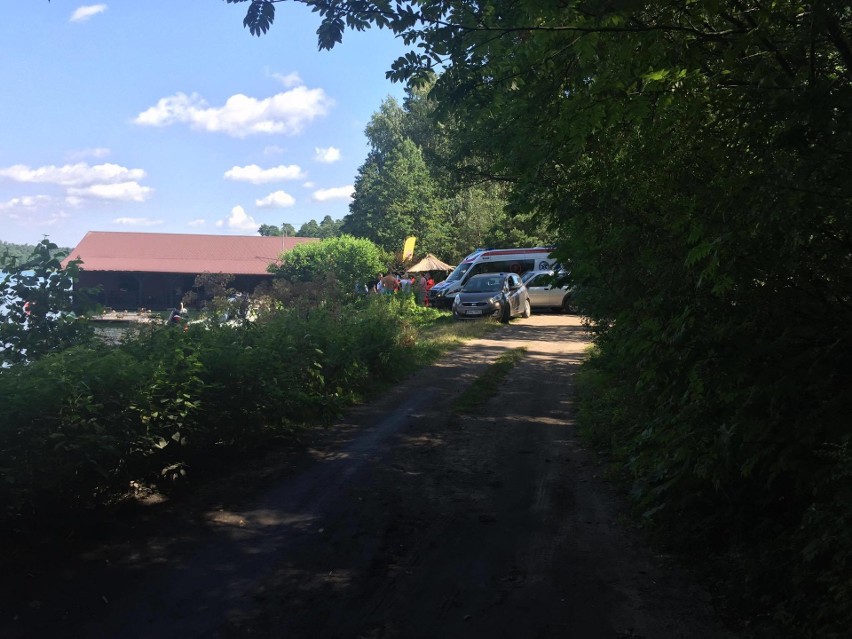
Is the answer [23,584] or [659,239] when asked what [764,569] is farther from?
[23,584]

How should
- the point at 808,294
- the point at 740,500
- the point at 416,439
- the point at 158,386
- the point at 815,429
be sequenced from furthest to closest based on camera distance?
the point at 416,439 < the point at 158,386 < the point at 740,500 < the point at 808,294 < the point at 815,429

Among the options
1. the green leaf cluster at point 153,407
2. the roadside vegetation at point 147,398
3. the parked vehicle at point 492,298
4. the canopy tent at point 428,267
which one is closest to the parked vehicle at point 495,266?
the parked vehicle at point 492,298

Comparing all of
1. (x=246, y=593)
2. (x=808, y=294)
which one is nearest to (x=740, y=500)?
(x=808, y=294)

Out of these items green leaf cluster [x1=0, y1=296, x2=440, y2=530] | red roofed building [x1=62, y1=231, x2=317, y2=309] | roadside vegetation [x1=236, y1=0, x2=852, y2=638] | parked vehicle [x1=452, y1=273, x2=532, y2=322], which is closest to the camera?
roadside vegetation [x1=236, y1=0, x2=852, y2=638]

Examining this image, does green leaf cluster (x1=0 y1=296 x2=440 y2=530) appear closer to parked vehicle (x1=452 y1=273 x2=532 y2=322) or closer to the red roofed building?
parked vehicle (x1=452 y1=273 x2=532 y2=322)

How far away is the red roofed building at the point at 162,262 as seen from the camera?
43812 millimetres

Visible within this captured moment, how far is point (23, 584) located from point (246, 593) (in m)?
1.48

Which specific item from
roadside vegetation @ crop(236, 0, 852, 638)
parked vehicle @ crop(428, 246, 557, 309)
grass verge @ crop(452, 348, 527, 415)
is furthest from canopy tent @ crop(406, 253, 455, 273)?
roadside vegetation @ crop(236, 0, 852, 638)

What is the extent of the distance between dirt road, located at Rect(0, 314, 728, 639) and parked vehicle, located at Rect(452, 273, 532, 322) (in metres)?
16.1

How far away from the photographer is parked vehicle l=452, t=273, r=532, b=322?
80.5 feet

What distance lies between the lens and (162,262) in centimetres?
4556

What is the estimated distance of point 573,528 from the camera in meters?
5.99

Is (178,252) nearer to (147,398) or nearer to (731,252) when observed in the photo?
(147,398)

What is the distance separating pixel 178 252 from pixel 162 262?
230cm
